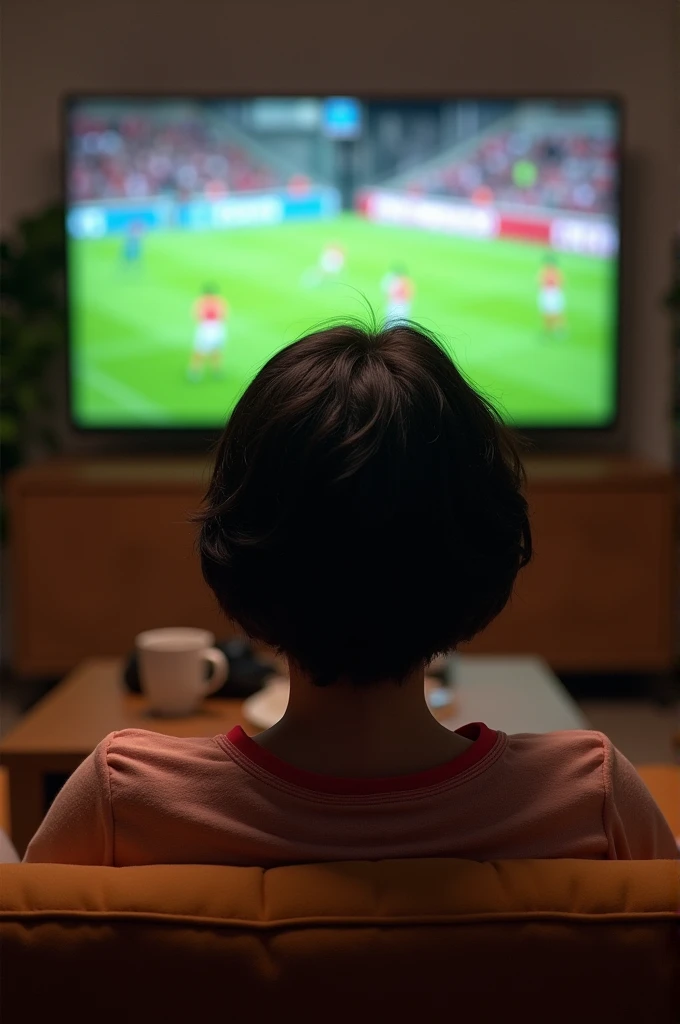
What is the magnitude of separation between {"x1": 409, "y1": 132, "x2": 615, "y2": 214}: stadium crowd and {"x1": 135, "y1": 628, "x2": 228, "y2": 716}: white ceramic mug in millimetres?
2373

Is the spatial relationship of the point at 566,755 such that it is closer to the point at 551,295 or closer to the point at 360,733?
the point at 360,733

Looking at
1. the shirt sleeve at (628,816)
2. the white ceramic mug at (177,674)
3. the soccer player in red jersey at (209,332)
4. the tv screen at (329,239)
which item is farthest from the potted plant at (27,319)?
the shirt sleeve at (628,816)

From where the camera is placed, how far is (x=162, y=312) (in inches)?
151

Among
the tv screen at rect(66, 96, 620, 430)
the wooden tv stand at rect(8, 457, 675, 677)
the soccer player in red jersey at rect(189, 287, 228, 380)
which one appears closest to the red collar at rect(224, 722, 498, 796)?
the wooden tv stand at rect(8, 457, 675, 677)

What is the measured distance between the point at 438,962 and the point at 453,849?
0.10m

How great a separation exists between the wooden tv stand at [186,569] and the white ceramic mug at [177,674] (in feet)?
5.21

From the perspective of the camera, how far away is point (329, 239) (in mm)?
3809

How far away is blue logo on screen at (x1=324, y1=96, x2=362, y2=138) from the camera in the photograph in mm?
3705

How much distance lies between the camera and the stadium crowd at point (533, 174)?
3748 millimetres

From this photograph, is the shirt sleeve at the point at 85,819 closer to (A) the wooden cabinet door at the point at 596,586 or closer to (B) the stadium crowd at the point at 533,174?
(A) the wooden cabinet door at the point at 596,586

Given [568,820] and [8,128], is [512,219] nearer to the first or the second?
[8,128]

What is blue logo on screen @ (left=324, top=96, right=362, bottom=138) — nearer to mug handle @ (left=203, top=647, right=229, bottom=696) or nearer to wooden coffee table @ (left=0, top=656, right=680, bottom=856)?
wooden coffee table @ (left=0, top=656, right=680, bottom=856)

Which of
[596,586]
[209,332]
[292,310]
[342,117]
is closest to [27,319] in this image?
[209,332]

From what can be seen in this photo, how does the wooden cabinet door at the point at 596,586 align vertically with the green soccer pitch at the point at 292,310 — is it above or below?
below
